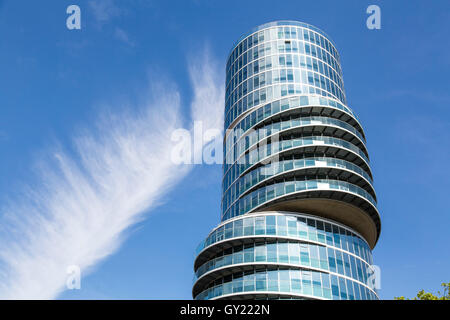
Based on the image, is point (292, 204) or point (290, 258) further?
point (292, 204)

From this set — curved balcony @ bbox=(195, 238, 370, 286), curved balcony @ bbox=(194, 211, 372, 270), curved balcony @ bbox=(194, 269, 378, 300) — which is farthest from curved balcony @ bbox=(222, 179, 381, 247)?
curved balcony @ bbox=(194, 269, 378, 300)

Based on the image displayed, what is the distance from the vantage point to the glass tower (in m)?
48.6

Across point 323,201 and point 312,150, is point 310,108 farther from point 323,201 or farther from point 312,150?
point 323,201

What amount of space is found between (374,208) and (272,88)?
24.3 meters

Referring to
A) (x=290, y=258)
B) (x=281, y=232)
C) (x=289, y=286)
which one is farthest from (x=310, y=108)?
(x=289, y=286)

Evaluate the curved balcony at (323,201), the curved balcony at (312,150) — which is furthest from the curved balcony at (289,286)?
the curved balcony at (312,150)

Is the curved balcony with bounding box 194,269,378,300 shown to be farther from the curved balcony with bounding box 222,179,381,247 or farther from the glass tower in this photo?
the curved balcony with bounding box 222,179,381,247

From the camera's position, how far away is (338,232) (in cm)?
5359

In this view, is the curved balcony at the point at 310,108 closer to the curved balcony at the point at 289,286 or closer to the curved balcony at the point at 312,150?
the curved balcony at the point at 312,150

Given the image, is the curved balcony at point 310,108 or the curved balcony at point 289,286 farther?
the curved balcony at point 310,108

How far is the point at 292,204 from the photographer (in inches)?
2117

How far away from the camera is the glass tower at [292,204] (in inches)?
1912
